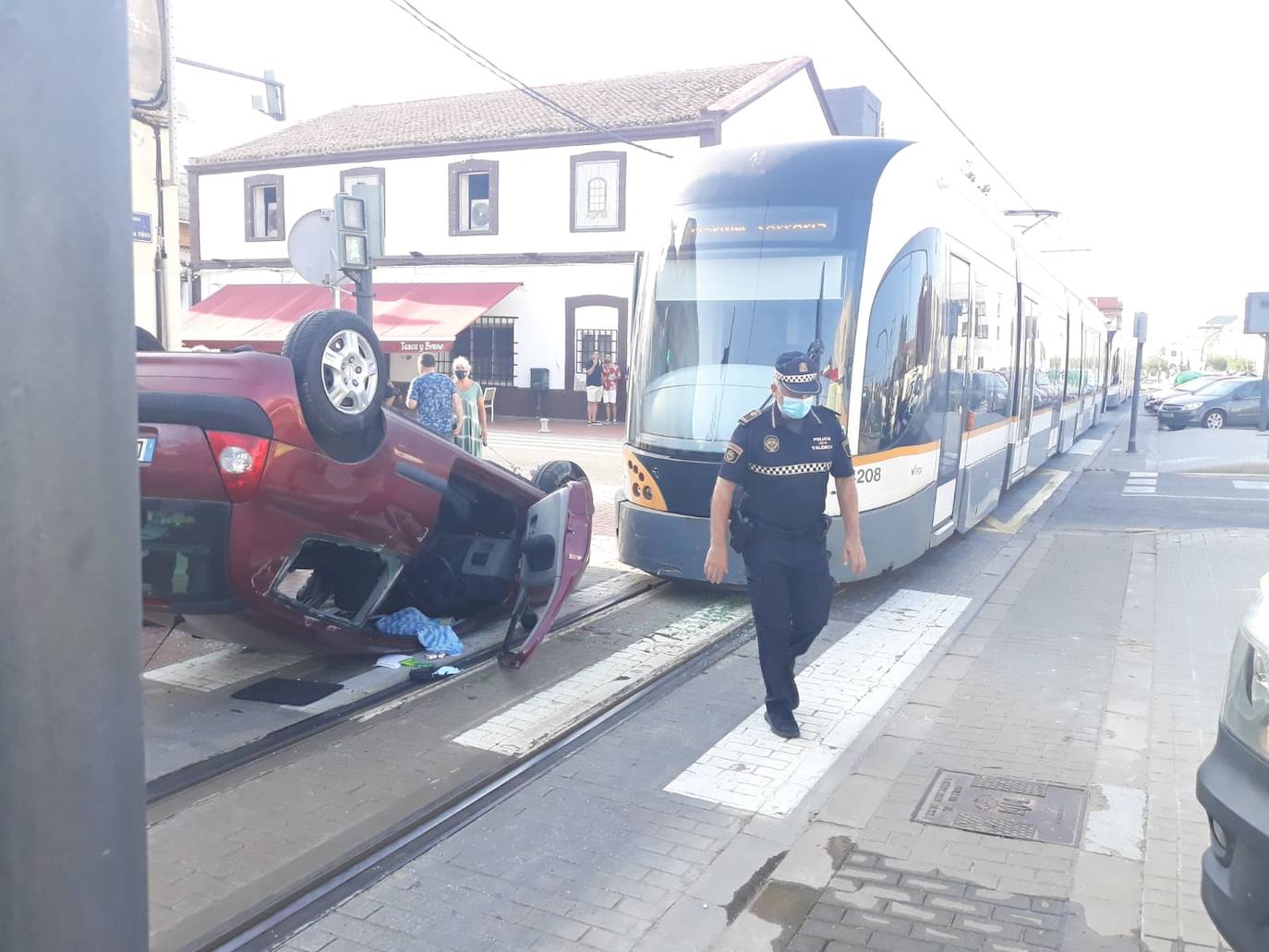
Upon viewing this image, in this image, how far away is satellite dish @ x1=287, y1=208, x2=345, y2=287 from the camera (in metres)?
9.06

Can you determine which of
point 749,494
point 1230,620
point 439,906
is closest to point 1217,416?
point 1230,620

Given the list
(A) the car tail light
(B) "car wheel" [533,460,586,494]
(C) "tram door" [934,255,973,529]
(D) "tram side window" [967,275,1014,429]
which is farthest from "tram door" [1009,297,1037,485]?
(A) the car tail light

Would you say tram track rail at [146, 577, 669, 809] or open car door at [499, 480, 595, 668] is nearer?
tram track rail at [146, 577, 669, 809]

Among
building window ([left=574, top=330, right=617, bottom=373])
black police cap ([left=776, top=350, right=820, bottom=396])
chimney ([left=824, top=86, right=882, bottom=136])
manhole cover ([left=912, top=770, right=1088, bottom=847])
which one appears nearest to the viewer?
manhole cover ([left=912, top=770, right=1088, bottom=847])

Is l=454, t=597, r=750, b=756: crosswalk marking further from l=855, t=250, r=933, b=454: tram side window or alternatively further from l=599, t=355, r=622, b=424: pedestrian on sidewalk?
l=599, t=355, r=622, b=424: pedestrian on sidewalk

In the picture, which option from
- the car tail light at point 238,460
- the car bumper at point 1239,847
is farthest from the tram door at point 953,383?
the car bumper at point 1239,847

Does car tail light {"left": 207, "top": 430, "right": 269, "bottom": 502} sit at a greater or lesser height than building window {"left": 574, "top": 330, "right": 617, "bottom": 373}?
lesser

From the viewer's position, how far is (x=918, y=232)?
8.02m

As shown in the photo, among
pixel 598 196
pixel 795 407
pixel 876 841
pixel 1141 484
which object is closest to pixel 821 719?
pixel 876 841

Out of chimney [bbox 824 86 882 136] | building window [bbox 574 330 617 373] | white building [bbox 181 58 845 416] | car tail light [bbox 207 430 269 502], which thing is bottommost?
car tail light [bbox 207 430 269 502]

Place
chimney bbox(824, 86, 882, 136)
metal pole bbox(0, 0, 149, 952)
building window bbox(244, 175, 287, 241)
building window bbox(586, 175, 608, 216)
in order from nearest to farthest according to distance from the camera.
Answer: metal pole bbox(0, 0, 149, 952) < building window bbox(586, 175, 608, 216) < building window bbox(244, 175, 287, 241) < chimney bbox(824, 86, 882, 136)

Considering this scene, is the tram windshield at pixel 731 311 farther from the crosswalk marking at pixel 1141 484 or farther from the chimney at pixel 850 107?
the chimney at pixel 850 107

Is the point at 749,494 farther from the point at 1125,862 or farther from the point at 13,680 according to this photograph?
the point at 13,680

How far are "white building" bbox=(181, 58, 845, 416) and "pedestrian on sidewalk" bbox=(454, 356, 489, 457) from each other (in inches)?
590
